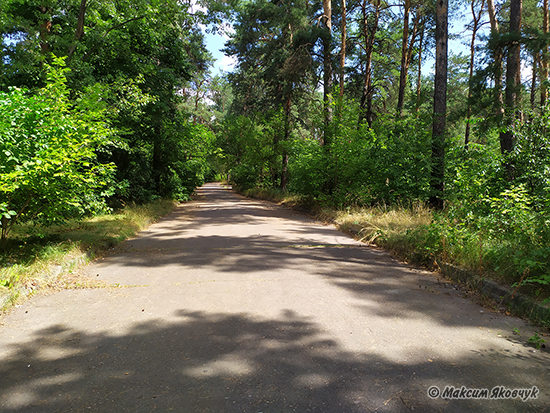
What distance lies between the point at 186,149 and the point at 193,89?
19.1m

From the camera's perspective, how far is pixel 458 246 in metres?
5.80

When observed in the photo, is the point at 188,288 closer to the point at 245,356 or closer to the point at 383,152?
the point at 245,356

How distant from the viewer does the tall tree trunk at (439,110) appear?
1038 centimetres

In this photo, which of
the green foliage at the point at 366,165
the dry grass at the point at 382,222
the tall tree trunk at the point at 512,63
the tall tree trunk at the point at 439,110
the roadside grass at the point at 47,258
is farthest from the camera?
the green foliage at the point at 366,165

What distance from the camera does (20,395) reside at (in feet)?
8.23

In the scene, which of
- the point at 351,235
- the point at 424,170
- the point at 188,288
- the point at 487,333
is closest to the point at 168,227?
the point at 351,235

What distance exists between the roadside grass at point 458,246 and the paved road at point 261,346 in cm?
59

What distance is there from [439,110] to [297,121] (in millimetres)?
16279

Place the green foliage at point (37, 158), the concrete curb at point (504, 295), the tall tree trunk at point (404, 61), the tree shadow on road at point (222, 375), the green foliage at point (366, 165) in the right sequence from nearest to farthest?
the tree shadow on road at point (222, 375), the concrete curb at point (504, 295), the green foliage at point (37, 158), the green foliage at point (366, 165), the tall tree trunk at point (404, 61)

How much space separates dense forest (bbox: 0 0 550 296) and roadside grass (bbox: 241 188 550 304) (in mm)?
37

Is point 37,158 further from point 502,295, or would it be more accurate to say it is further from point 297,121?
point 297,121

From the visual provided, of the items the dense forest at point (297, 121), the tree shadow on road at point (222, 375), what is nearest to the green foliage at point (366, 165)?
the dense forest at point (297, 121)

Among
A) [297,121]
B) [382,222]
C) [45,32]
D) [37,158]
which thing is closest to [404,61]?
[297,121]

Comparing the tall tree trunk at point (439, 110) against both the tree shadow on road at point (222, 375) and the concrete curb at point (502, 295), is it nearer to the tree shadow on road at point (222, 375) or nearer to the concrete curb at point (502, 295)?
the concrete curb at point (502, 295)
